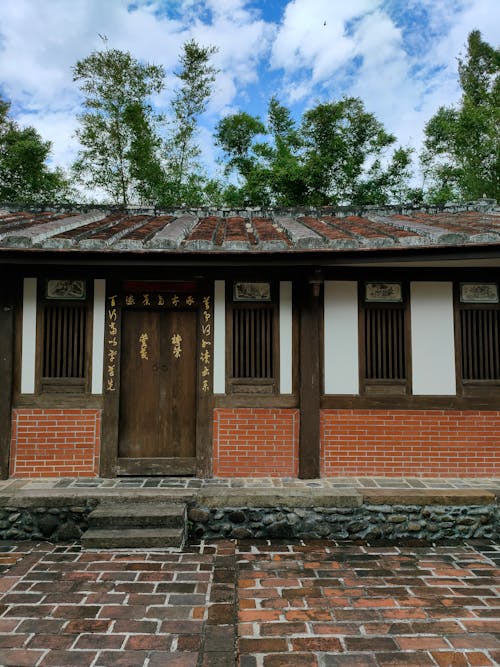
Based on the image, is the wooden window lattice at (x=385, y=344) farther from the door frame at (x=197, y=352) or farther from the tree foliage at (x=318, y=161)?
the tree foliage at (x=318, y=161)

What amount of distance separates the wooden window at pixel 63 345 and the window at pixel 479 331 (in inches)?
190

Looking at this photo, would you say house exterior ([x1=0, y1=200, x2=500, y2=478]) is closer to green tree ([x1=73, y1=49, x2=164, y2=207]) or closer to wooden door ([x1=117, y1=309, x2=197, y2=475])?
wooden door ([x1=117, y1=309, x2=197, y2=475])

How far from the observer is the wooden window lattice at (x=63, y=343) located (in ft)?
20.0

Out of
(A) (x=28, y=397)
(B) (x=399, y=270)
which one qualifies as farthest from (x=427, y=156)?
(A) (x=28, y=397)

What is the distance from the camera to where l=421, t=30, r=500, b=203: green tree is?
17844 millimetres

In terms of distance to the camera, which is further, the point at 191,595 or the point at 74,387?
the point at 74,387

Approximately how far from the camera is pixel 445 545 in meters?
5.23

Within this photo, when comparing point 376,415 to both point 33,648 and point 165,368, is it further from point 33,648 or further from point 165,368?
point 33,648

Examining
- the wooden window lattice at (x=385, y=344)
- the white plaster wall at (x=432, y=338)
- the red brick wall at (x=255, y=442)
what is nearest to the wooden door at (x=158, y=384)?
the red brick wall at (x=255, y=442)

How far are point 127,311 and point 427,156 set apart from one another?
19.1m

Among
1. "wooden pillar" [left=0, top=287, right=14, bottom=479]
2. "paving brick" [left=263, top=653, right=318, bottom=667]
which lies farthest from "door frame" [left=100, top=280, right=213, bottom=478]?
"paving brick" [left=263, top=653, right=318, bottom=667]

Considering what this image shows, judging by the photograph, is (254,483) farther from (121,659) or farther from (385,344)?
(121,659)

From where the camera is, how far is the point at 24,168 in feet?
59.4

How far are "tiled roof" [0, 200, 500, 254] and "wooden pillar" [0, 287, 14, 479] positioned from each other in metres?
0.92
